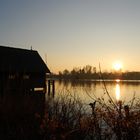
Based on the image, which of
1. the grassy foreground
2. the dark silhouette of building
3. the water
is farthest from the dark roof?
the grassy foreground

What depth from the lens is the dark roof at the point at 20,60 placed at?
105ft

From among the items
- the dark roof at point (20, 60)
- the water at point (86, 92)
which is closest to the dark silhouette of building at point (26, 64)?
the dark roof at point (20, 60)

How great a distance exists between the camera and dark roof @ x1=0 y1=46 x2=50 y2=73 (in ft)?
105

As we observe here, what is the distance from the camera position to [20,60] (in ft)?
112

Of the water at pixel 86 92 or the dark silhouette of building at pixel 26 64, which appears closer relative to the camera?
the water at pixel 86 92

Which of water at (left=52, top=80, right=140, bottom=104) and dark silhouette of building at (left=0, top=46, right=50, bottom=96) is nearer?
water at (left=52, top=80, right=140, bottom=104)

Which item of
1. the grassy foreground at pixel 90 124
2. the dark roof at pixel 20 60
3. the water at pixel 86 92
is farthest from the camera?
the dark roof at pixel 20 60

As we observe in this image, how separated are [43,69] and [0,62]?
20.7 ft

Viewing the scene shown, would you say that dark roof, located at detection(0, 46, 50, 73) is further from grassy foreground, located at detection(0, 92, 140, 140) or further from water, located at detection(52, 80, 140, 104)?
grassy foreground, located at detection(0, 92, 140, 140)

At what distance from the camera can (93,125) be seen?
17.3 ft

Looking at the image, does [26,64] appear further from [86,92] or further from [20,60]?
[86,92]

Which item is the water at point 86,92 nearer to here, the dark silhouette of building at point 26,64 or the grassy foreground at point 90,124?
the grassy foreground at point 90,124

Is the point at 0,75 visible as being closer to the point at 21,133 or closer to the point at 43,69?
the point at 43,69

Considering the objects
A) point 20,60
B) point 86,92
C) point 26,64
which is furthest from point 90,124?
point 20,60
